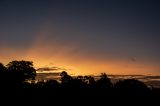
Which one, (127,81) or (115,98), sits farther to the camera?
(127,81)

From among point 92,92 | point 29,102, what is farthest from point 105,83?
point 29,102

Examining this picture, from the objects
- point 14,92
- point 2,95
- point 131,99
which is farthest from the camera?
point 131,99

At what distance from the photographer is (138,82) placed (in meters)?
138

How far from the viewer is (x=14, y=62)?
12056 centimetres

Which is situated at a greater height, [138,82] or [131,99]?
[138,82]

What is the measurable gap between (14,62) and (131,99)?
53.0 metres

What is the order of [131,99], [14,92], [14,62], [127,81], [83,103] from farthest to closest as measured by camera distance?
[127,81]
[14,62]
[131,99]
[83,103]
[14,92]

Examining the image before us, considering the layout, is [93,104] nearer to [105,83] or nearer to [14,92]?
[14,92]

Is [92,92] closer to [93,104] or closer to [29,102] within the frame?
[93,104]

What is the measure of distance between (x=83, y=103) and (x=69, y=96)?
4.71m

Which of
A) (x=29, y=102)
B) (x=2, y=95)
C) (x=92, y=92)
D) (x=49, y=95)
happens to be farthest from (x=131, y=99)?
(x=2, y=95)

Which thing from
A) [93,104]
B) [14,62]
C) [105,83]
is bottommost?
[93,104]

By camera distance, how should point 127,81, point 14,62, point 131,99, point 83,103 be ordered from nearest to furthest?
point 83,103 → point 131,99 → point 14,62 → point 127,81

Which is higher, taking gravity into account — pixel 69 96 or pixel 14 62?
pixel 14 62
